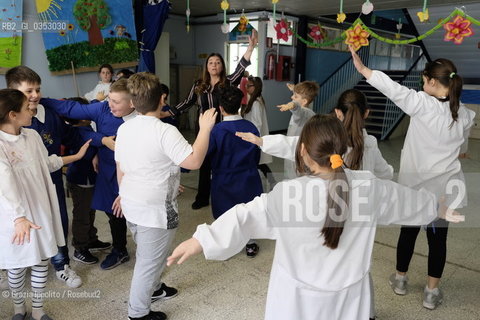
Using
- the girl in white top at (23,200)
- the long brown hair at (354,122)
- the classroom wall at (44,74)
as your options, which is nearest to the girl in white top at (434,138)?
the long brown hair at (354,122)

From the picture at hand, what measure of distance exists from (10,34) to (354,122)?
14.0 ft

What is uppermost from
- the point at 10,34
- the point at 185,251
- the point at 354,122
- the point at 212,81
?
the point at 10,34

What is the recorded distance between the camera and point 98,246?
9.60 feet

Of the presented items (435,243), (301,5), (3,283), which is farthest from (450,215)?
(301,5)

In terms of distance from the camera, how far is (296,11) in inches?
296

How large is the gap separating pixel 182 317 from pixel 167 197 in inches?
30.4

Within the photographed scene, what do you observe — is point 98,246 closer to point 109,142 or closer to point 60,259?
point 60,259

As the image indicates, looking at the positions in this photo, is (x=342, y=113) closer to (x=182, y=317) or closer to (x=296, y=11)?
(x=182, y=317)

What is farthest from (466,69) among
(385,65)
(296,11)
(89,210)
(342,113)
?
(89,210)

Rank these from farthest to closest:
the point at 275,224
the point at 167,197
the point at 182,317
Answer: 1. the point at 182,317
2. the point at 167,197
3. the point at 275,224

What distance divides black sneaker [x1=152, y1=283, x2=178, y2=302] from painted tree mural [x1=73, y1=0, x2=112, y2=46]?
12.7ft

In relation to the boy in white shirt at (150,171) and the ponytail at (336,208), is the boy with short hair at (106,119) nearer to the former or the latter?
the boy in white shirt at (150,171)

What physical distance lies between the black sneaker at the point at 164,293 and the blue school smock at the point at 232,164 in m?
0.68

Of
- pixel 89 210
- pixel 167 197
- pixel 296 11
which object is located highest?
pixel 296 11
